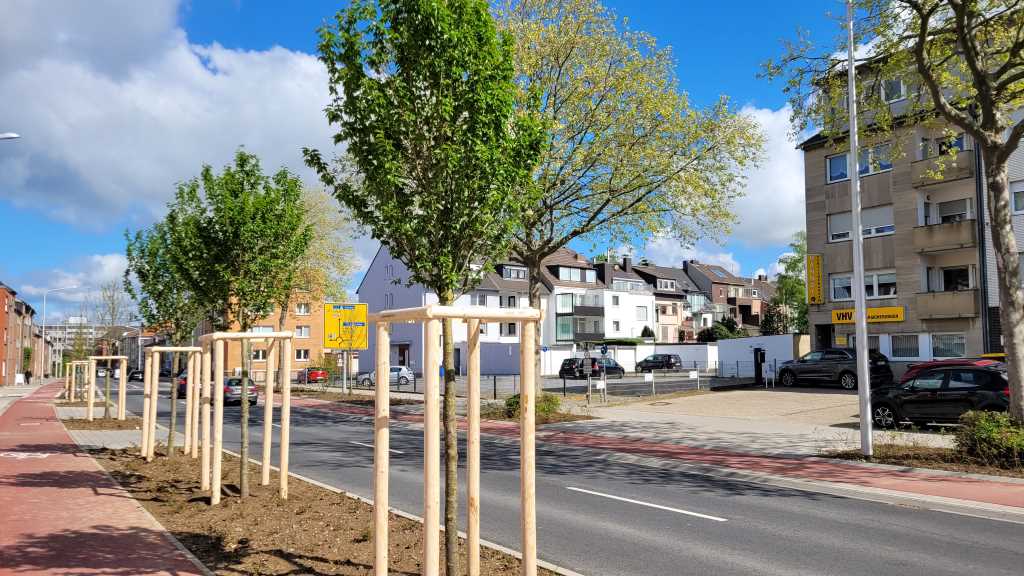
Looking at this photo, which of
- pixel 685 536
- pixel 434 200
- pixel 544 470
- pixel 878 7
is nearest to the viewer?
pixel 434 200

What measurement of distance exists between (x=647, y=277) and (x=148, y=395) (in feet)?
268

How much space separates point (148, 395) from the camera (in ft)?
47.2

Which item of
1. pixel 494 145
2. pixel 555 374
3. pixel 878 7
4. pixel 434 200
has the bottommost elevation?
pixel 555 374

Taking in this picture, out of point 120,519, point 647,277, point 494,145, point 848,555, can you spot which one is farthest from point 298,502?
point 647,277

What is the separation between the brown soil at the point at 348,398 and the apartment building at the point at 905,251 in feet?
67.7

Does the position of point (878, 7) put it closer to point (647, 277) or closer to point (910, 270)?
point (910, 270)

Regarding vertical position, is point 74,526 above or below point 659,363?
below

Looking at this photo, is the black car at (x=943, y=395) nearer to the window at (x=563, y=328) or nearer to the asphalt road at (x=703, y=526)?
the asphalt road at (x=703, y=526)

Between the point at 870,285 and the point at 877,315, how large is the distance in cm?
184

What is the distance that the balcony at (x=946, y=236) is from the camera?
31188 mm

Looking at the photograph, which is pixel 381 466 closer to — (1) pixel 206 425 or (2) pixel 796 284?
(1) pixel 206 425

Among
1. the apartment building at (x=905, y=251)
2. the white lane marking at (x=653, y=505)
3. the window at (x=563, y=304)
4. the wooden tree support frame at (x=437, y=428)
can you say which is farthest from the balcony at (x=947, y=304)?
the window at (x=563, y=304)

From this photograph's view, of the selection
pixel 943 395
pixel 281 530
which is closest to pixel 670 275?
pixel 943 395

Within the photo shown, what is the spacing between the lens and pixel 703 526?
9.01m
